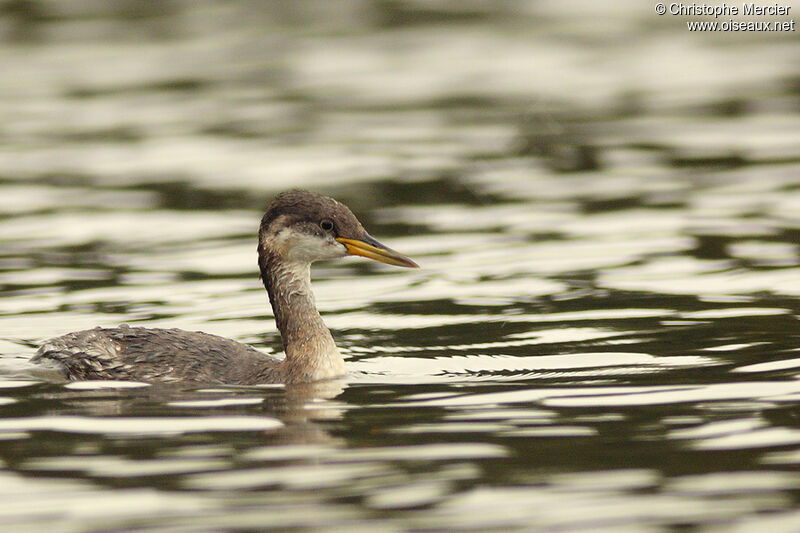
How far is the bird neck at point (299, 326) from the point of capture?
37.6ft

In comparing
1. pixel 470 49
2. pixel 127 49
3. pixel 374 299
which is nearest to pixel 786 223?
pixel 374 299

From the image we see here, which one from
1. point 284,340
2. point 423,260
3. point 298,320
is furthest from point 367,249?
point 423,260

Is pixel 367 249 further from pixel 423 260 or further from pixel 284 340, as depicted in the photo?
pixel 423 260

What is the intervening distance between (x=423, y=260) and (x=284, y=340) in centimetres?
379

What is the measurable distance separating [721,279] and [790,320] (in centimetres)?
170

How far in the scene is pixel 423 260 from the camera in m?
15.5

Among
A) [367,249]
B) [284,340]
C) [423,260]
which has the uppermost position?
Answer: [367,249]

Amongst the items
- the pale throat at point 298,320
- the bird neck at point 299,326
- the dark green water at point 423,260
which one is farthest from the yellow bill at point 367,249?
the dark green water at point 423,260

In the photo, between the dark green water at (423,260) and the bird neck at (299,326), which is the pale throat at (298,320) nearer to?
the bird neck at (299,326)

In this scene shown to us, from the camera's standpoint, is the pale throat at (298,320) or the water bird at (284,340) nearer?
the water bird at (284,340)

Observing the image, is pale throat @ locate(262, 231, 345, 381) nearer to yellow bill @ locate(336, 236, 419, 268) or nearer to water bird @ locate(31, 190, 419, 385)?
water bird @ locate(31, 190, 419, 385)

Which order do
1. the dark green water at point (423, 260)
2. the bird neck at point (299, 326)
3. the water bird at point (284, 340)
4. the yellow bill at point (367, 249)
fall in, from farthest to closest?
the yellow bill at point (367, 249) < the bird neck at point (299, 326) < the water bird at point (284, 340) < the dark green water at point (423, 260)

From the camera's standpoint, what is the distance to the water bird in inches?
447

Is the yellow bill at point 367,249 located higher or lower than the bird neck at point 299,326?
higher
